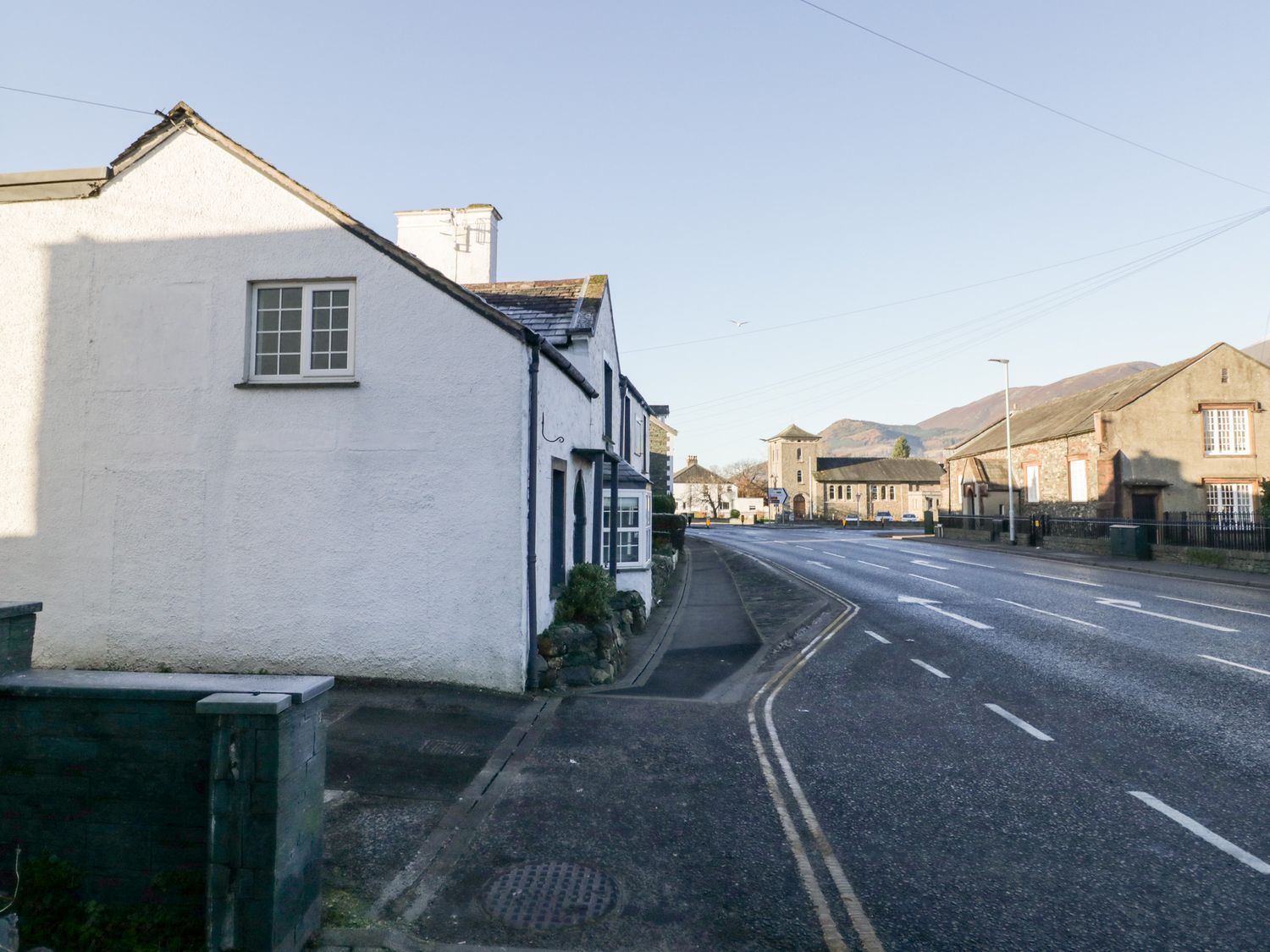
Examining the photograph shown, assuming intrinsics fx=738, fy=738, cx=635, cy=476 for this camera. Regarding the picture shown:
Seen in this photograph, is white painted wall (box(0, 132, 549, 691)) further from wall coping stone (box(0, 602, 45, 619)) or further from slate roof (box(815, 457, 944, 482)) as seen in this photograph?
slate roof (box(815, 457, 944, 482))

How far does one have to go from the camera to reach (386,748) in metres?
7.51

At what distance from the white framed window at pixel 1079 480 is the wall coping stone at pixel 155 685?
43672 millimetres

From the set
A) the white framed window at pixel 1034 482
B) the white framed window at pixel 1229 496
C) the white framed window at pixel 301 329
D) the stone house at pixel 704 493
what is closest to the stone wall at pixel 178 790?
the white framed window at pixel 301 329

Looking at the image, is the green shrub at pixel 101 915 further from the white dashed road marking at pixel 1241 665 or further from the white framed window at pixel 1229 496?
the white framed window at pixel 1229 496

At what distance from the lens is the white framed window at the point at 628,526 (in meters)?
16.5

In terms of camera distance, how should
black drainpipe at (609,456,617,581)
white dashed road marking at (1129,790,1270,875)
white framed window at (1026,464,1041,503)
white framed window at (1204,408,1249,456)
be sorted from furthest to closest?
white framed window at (1026,464,1041,503) < white framed window at (1204,408,1249,456) < black drainpipe at (609,456,617,581) < white dashed road marking at (1129,790,1270,875)

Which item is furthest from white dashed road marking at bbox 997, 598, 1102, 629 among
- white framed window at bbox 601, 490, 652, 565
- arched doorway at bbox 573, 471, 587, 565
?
arched doorway at bbox 573, 471, 587, 565

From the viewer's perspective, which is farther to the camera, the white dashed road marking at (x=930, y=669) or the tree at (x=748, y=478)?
the tree at (x=748, y=478)

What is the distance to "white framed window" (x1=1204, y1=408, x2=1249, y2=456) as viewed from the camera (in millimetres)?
37094

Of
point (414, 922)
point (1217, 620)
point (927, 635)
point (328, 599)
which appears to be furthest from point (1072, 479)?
point (414, 922)

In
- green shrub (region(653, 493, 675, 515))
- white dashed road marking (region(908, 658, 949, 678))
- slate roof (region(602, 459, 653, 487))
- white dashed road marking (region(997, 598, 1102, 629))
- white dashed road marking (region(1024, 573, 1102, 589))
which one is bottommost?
white dashed road marking (region(908, 658, 949, 678))

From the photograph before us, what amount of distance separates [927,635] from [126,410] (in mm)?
13940

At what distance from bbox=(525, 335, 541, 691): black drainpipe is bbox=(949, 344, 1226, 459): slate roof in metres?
37.4

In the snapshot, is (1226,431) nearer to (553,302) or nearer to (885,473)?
(553,302)
